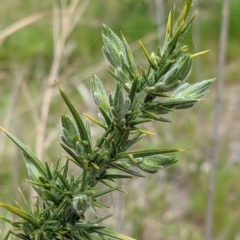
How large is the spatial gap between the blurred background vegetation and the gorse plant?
0.94 ft

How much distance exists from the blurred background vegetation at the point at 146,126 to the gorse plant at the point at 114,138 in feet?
0.94

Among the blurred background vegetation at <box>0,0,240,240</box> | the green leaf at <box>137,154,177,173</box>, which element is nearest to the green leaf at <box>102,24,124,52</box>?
the green leaf at <box>137,154,177,173</box>

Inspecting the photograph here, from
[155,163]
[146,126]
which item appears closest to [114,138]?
[155,163]

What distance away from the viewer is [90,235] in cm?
50

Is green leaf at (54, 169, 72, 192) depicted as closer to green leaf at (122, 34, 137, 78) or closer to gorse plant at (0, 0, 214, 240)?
gorse plant at (0, 0, 214, 240)

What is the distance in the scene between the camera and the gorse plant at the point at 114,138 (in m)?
0.49

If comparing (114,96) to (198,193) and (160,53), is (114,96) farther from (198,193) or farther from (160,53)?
(198,193)

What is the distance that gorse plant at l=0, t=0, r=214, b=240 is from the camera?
0.49 meters

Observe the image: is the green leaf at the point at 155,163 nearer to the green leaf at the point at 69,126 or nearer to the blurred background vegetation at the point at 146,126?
the green leaf at the point at 69,126

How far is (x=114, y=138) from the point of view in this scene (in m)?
0.50

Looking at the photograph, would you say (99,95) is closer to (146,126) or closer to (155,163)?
(155,163)

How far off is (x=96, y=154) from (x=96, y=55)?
181 inches

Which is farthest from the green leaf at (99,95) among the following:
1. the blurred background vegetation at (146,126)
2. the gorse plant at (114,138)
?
the blurred background vegetation at (146,126)

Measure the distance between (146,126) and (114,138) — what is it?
225cm
